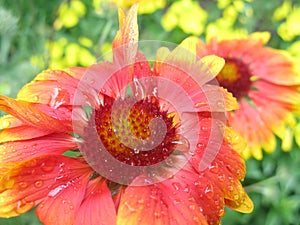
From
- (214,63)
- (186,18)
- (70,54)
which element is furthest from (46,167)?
(186,18)

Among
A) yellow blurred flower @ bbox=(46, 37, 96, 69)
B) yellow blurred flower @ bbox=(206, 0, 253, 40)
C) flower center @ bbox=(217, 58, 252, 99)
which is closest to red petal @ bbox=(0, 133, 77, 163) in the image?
flower center @ bbox=(217, 58, 252, 99)

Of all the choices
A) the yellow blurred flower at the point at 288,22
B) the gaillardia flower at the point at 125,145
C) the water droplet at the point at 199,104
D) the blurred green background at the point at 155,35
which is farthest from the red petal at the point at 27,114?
the yellow blurred flower at the point at 288,22

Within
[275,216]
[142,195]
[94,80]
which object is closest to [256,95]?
[275,216]

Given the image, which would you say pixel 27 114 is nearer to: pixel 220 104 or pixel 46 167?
pixel 46 167

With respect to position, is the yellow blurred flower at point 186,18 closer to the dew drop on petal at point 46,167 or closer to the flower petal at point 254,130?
the flower petal at point 254,130

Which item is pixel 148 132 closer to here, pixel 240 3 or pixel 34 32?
pixel 34 32

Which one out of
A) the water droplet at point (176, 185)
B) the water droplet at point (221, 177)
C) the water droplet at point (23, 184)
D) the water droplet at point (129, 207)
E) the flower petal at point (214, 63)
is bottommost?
the water droplet at point (221, 177)
